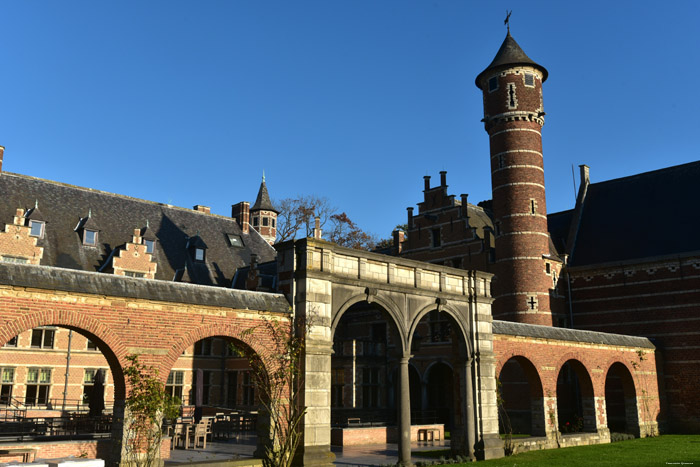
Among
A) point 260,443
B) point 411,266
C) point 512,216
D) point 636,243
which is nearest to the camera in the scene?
point 260,443

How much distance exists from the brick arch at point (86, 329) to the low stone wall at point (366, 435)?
9.33m

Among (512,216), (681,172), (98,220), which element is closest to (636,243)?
(681,172)

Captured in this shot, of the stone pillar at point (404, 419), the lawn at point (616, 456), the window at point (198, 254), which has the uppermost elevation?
the window at point (198, 254)

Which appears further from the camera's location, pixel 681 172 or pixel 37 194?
pixel 681 172

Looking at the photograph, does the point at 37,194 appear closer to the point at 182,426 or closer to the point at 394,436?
the point at 182,426

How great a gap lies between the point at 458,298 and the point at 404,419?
4.00 meters

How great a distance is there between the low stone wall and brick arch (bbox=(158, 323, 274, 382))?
269 inches

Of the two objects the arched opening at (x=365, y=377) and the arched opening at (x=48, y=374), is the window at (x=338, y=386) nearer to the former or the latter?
the arched opening at (x=365, y=377)

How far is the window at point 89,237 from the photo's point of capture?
26484mm

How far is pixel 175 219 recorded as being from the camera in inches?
1245

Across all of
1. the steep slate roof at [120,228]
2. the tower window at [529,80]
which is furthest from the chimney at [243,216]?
the tower window at [529,80]

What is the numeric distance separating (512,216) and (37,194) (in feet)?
Answer: 68.3

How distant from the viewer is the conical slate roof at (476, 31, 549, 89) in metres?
29.4

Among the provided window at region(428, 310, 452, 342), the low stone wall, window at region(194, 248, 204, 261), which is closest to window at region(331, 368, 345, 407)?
window at region(428, 310, 452, 342)
